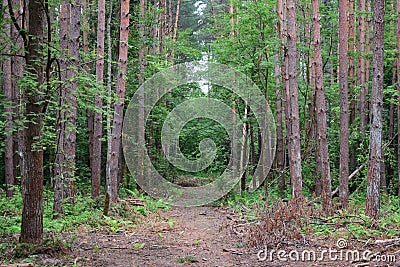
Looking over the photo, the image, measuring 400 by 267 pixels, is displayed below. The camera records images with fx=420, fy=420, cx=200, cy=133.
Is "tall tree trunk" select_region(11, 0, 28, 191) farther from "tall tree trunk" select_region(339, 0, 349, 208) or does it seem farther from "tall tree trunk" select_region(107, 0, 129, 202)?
"tall tree trunk" select_region(339, 0, 349, 208)

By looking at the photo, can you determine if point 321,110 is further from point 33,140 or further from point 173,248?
point 33,140

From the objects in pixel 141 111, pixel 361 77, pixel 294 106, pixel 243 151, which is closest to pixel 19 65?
pixel 141 111

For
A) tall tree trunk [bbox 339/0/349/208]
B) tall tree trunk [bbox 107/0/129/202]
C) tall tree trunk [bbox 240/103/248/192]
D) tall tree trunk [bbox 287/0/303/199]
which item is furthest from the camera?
tall tree trunk [bbox 240/103/248/192]

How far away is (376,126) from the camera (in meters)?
9.81

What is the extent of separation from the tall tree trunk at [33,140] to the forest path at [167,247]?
39.0 inches

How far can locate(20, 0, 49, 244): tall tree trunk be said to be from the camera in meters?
6.68

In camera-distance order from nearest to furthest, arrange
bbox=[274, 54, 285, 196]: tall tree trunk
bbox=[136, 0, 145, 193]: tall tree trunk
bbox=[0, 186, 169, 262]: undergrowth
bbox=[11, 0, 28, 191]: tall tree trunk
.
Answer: bbox=[0, 186, 169, 262]: undergrowth
bbox=[11, 0, 28, 191]: tall tree trunk
bbox=[274, 54, 285, 196]: tall tree trunk
bbox=[136, 0, 145, 193]: tall tree trunk

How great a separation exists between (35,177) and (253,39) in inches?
489

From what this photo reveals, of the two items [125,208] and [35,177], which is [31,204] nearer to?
[35,177]

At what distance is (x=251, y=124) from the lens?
19.7 metres

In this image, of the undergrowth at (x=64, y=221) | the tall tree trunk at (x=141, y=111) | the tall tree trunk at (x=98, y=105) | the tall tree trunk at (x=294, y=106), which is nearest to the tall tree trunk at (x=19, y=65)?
the undergrowth at (x=64, y=221)

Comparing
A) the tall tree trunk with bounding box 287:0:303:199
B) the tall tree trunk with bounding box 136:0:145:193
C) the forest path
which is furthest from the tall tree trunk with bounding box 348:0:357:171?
the tall tree trunk with bounding box 136:0:145:193

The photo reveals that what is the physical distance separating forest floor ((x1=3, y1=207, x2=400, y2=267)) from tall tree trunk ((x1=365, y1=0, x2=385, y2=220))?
6.26 feet

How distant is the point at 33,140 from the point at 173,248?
3.86 metres
